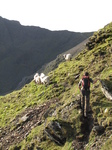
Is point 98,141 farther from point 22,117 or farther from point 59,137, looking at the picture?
point 22,117

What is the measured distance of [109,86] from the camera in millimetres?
18078

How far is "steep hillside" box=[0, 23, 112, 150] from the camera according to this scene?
1512cm

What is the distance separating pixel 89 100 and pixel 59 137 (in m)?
3.44

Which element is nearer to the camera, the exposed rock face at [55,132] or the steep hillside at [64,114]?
the steep hillside at [64,114]

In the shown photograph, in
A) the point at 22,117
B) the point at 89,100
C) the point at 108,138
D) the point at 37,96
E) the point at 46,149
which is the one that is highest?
the point at 37,96

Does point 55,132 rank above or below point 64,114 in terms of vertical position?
below

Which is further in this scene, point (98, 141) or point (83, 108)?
point (83, 108)

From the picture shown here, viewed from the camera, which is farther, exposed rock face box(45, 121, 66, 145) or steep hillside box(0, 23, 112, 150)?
exposed rock face box(45, 121, 66, 145)

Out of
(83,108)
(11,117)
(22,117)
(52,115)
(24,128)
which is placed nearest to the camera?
(83,108)

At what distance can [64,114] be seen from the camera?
18.0m

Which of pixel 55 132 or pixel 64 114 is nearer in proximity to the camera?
pixel 55 132

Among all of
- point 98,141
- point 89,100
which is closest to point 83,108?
point 89,100

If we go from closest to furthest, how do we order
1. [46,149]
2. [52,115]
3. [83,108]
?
[46,149]
[83,108]
[52,115]

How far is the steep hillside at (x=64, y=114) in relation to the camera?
15125mm
